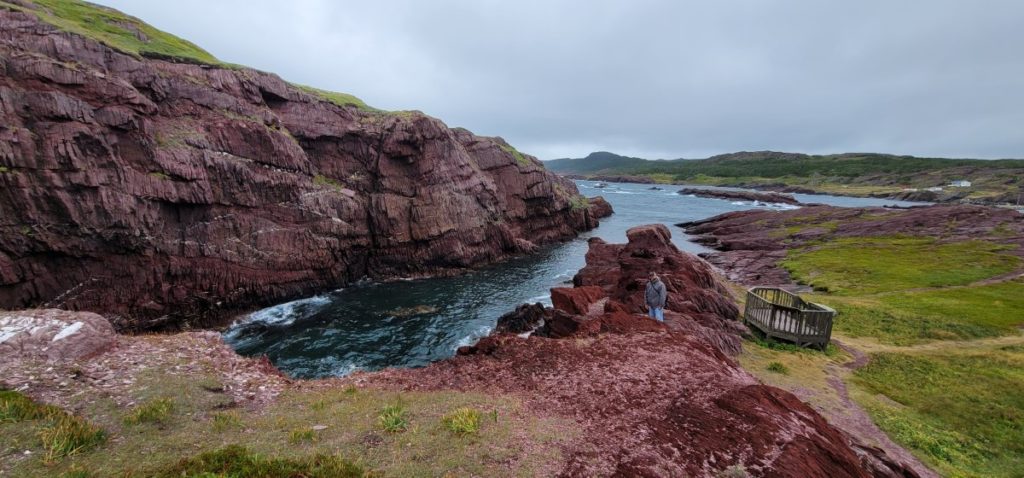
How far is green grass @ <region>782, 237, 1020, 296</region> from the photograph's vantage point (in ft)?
144

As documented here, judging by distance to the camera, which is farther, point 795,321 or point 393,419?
point 795,321

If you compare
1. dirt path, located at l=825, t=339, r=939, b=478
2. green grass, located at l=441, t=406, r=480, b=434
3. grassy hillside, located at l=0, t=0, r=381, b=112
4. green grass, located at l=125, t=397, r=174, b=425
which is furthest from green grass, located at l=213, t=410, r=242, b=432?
grassy hillside, located at l=0, t=0, r=381, b=112

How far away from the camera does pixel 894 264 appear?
174 feet

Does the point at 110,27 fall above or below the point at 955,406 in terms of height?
above

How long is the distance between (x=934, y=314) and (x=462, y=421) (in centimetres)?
3666

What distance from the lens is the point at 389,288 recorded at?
46250 millimetres

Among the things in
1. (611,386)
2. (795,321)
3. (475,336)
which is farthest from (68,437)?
(795,321)

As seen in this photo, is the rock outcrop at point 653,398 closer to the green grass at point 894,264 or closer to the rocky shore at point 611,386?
the rocky shore at point 611,386

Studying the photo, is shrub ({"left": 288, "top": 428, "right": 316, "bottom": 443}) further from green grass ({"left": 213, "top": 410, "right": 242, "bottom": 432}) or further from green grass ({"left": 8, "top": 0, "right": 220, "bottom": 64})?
green grass ({"left": 8, "top": 0, "right": 220, "bottom": 64})

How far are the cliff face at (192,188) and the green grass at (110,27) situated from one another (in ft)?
4.63

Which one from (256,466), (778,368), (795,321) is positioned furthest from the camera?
(795,321)

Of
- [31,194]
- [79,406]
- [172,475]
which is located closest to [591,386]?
[172,475]

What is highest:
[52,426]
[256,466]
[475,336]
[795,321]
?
[256,466]

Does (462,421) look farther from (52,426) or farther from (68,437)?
(52,426)
